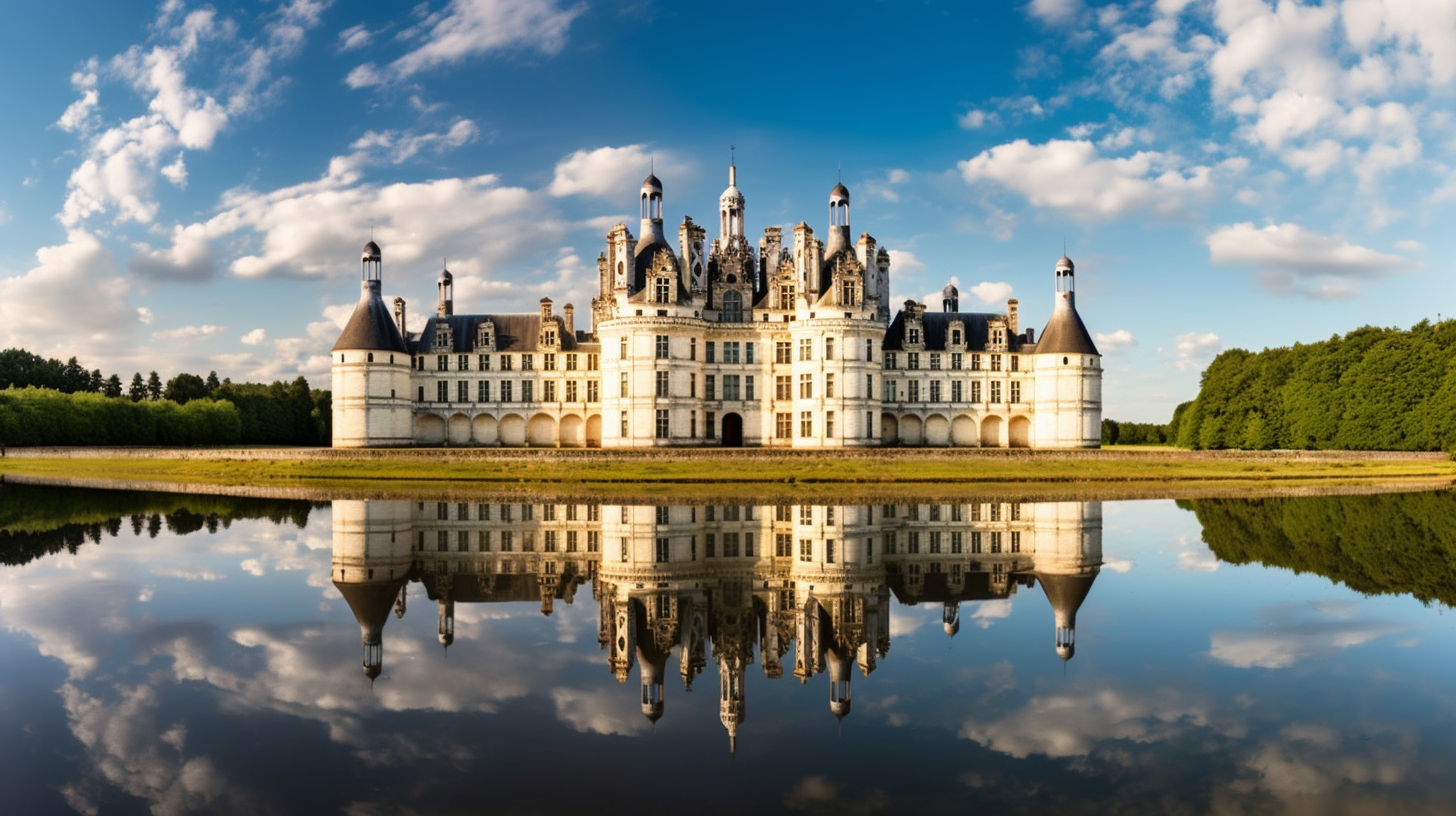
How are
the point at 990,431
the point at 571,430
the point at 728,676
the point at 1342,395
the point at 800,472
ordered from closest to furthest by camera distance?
the point at 728,676 < the point at 800,472 < the point at 990,431 < the point at 571,430 < the point at 1342,395

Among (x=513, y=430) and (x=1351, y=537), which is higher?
(x=513, y=430)

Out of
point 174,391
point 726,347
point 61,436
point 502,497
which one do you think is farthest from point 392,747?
point 174,391

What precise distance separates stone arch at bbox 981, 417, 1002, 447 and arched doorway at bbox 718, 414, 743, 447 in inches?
624

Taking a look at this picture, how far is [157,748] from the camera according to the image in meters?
9.76

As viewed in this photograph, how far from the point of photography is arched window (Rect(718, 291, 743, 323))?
56906 mm

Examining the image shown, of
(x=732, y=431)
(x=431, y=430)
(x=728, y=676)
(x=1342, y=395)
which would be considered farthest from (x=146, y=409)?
(x=1342, y=395)

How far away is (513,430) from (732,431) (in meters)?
14.6

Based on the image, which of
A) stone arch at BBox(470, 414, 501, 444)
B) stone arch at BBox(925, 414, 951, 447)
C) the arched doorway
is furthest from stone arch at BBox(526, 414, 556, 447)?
stone arch at BBox(925, 414, 951, 447)

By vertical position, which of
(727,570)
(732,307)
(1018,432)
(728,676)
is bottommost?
(728,676)

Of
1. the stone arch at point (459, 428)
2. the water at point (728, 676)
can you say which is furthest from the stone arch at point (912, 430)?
the water at point (728, 676)

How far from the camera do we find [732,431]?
189 feet

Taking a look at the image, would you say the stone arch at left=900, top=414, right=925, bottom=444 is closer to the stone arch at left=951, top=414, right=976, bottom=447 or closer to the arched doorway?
the stone arch at left=951, top=414, right=976, bottom=447

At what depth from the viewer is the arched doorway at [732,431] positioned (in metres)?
57.4

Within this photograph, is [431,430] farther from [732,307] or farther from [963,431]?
[963,431]
